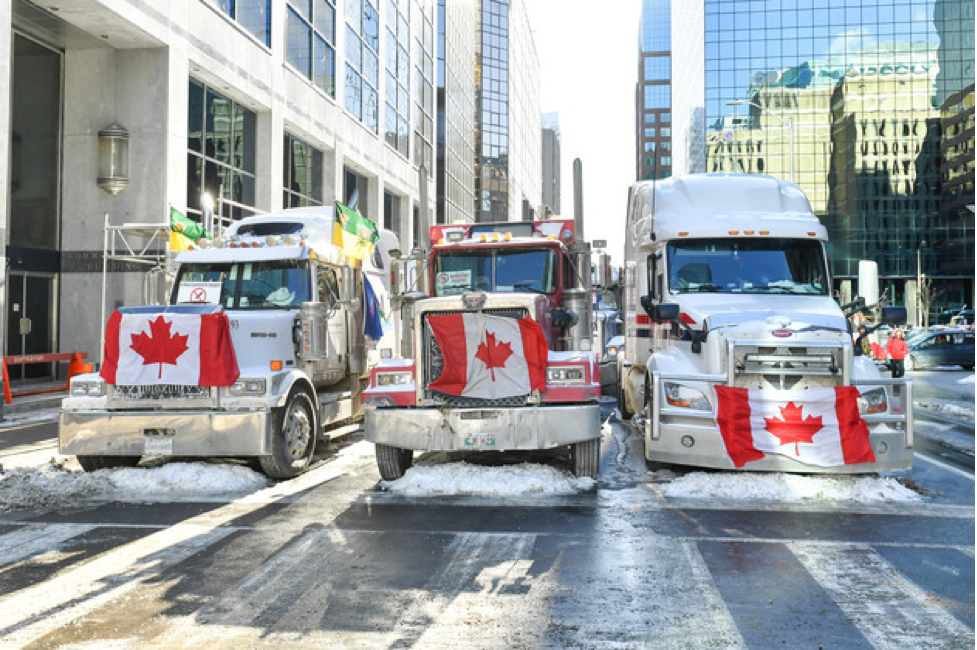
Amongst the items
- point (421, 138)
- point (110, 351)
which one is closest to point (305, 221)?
point (110, 351)

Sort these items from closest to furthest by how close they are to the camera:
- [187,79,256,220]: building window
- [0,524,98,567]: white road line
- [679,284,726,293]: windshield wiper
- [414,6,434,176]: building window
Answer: [0,524,98,567]: white road line, [679,284,726,293]: windshield wiper, [187,79,256,220]: building window, [414,6,434,176]: building window

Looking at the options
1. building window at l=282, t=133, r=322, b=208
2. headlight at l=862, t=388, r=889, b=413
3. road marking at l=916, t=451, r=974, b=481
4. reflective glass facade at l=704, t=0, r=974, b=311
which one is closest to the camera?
headlight at l=862, t=388, r=889, b=413

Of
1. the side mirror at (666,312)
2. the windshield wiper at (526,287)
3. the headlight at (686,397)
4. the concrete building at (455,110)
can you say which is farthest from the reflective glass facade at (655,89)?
the headlight at (686,397)

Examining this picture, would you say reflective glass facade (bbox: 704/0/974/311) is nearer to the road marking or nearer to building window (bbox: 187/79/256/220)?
building window (bbox: 187/79/256/220)

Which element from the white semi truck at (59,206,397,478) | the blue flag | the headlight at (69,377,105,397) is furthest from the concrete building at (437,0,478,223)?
the headlight at (69,377,105,397)

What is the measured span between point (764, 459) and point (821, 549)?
1.92m

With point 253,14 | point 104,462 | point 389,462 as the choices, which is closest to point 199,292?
point 104,462

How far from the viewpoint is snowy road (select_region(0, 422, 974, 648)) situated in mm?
4461

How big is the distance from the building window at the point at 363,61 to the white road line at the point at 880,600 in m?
30.7

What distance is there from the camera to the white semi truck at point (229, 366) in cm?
853

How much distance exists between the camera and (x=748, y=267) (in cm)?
995

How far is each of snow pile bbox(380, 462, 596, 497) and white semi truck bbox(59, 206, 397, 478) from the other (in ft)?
5.17

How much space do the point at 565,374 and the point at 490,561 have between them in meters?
3.01

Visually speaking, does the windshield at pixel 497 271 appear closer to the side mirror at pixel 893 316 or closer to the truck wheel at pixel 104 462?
the side mirror at pixel 893 316
